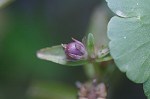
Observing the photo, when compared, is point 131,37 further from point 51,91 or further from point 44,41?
point 44,41

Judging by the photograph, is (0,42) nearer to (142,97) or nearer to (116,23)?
(142,97)

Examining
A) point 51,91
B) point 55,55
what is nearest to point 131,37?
point 55,55

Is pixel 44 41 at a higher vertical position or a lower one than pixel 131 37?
higher

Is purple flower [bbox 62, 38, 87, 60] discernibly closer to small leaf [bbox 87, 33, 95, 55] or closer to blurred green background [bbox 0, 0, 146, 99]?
small leaf [bbox 87, 33, 95, 55]

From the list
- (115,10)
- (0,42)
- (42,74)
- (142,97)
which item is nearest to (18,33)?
(0,42)

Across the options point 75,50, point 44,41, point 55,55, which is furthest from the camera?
point 44,41
